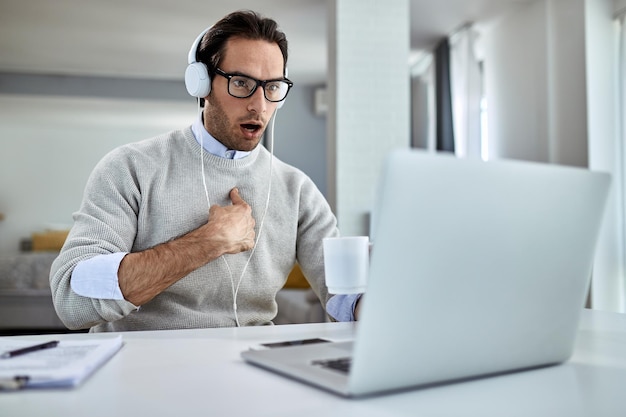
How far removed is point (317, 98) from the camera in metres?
7.51

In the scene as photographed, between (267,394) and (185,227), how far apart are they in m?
0.85

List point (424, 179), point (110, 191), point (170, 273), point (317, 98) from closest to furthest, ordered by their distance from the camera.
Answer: point (424, 179)
point (170, 273)
point (110, 191)
point (317, 98)

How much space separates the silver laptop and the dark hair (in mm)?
975

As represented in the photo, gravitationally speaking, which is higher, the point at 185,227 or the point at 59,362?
Result: the point at 185,227

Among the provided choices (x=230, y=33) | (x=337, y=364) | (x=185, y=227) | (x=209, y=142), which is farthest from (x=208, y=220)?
(x=337, y=364)

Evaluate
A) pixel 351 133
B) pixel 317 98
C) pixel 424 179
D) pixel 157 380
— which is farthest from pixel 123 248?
pixel 317 98

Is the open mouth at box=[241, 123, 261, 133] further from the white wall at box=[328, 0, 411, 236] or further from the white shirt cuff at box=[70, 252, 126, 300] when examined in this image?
the white wall at box=[328, 0, 411, 236]

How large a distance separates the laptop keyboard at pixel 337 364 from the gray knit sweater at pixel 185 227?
58 centimetres

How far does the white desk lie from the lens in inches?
22.9

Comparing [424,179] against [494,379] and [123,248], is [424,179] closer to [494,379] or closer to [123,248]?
[494,379]

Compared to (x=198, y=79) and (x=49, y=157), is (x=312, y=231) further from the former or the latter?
(x=49, y=157)

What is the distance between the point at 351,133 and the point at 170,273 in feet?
10.5

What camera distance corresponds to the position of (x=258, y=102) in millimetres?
1528

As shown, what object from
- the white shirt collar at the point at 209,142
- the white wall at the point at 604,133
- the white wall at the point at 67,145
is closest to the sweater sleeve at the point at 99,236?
the white shirt collar at the point at 209,142
